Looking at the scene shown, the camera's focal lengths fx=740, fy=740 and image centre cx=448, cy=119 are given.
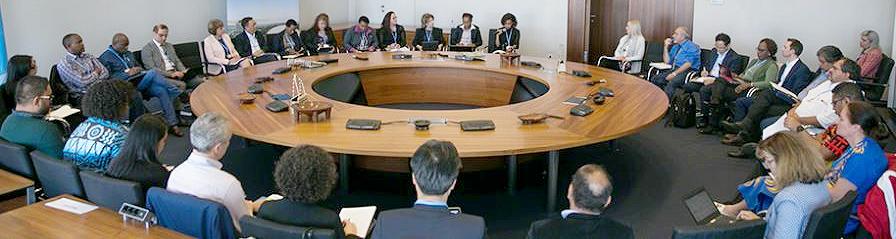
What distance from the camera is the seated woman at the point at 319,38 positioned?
33.5ft

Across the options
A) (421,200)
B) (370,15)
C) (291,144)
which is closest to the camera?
(421,200)

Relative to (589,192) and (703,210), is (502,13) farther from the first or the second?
(589,192)

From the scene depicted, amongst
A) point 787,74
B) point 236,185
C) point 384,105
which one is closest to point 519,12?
point 384,105

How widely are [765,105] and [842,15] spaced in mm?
2687

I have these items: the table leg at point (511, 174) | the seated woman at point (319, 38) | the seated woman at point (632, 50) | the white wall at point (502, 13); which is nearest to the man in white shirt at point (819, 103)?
the table leg at point (511, 174)

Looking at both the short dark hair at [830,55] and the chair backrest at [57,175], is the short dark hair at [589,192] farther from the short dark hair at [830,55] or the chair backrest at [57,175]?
the short dark hair at [830,55]

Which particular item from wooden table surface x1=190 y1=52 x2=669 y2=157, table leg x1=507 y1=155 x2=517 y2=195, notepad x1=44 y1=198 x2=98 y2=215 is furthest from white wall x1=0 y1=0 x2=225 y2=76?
table leg x1=507 y1=155 x2=517 y2=195

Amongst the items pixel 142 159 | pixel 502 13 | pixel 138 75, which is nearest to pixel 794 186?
pixel 142 159

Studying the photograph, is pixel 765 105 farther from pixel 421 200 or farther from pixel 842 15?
pixel 421 200

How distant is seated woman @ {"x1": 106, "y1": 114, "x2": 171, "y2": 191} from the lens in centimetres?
328

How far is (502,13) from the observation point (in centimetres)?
1138

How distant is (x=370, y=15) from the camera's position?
12242 mm

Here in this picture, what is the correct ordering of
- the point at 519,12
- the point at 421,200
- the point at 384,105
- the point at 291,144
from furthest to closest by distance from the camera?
the point at 519,12, the point at 384,105, the point at 291,144, the point at 421,200

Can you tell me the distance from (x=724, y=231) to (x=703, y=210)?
661mm
